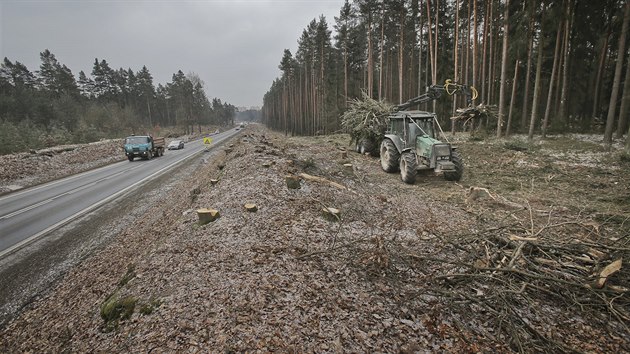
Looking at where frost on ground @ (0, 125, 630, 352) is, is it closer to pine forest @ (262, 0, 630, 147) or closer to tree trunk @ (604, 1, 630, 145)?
pine forest @ (262, 0, 630, 147)

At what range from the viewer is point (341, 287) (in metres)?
3.85

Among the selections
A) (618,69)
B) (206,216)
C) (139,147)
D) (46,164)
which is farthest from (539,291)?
(46,164)

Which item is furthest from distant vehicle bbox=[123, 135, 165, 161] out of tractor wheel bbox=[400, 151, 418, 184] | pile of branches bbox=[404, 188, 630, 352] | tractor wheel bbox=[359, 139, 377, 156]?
pile of branches bbox=[404, 188, 630, 352]

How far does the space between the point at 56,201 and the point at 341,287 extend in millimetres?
13560

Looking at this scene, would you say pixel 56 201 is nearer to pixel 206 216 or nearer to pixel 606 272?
pixel 206 216

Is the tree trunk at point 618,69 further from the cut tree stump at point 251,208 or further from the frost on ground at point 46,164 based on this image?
the frost on ground at point 46,164

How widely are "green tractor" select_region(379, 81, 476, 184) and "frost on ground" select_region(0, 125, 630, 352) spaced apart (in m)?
2.89

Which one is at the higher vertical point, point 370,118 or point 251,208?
point 370,118

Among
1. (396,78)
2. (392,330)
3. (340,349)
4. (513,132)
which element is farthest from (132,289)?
(396,78)

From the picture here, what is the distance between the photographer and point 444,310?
3.49 m

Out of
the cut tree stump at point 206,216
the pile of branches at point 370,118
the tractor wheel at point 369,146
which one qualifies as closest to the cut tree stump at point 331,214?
the cut tree stump at point 206,216

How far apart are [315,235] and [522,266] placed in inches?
136

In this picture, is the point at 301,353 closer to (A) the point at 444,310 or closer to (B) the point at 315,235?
(A) the point at 444,310

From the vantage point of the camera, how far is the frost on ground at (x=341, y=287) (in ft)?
9.99
